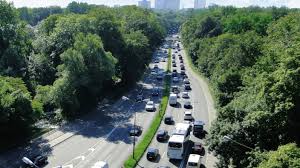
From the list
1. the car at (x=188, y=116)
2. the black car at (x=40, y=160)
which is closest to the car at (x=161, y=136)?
the car at (x=188, y=116)

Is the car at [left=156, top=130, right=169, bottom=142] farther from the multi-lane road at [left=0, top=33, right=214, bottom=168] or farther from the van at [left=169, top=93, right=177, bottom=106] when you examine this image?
the van at [left=169, top=93, right=177, bottom=106]

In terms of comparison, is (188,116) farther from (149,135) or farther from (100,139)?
(100,139)

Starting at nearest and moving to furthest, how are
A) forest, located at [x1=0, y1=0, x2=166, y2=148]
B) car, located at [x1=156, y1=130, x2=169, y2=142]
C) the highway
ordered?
1. the highway
2. forest, located at [x1=0, y1=0, x2=166, y2=148]
3. car, located at [x1=156, y1=130, x2=169, y2=142]

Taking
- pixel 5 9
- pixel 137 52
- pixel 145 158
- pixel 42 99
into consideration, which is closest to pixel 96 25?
pixel 137 52

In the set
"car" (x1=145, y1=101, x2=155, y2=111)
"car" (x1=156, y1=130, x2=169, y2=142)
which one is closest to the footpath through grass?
"car" (x1=156, y1=130, x2=169, y2=142)

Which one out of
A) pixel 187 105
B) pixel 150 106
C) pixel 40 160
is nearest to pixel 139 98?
pixel 150 106

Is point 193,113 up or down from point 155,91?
up

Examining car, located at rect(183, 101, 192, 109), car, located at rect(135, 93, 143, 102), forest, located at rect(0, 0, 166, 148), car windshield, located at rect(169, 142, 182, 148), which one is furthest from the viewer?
car, located at rect(135, 93, 143, 102)
